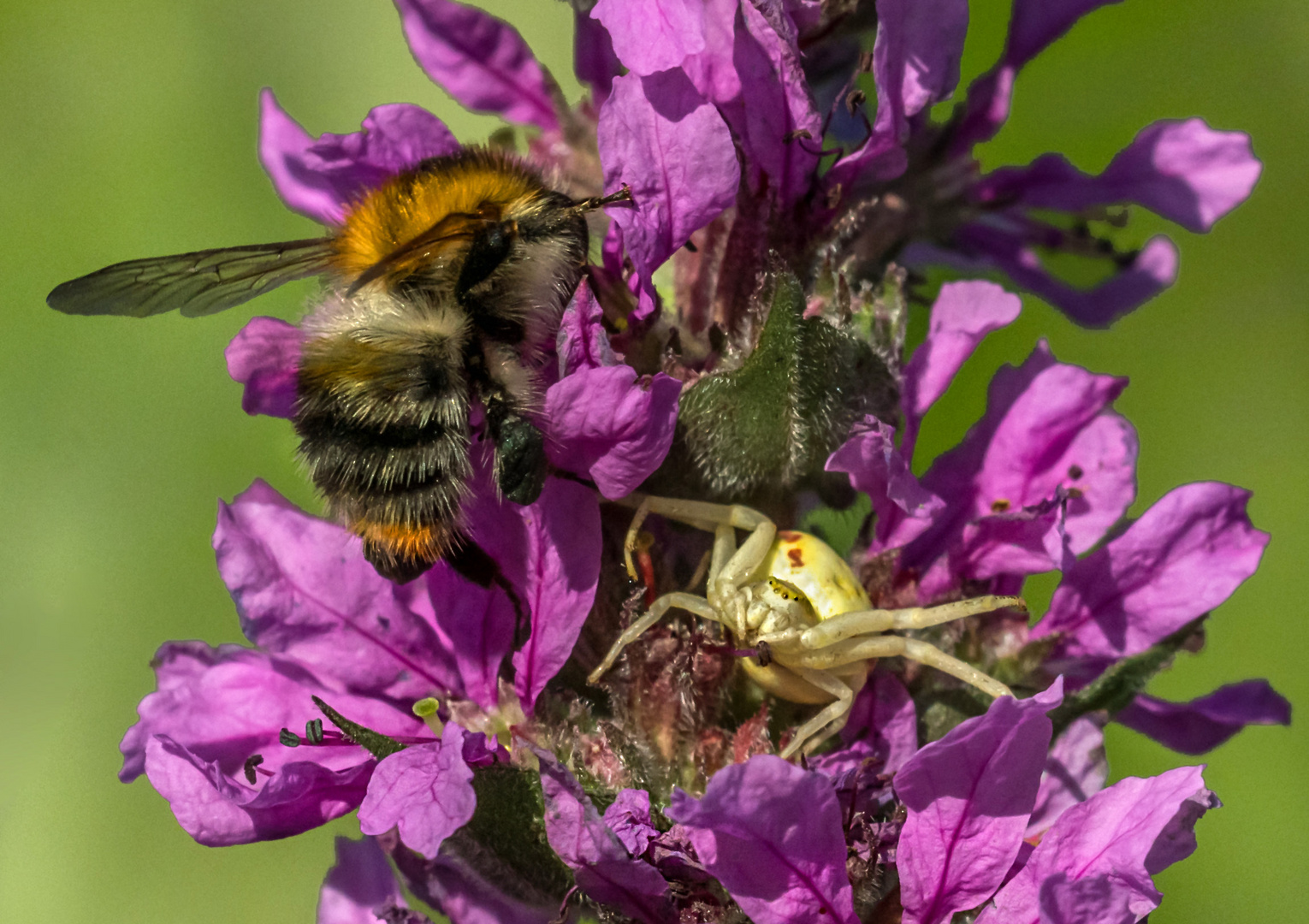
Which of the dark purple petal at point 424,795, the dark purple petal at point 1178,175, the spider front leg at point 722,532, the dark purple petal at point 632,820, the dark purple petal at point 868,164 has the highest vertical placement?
the dark purple petal at point 868,164

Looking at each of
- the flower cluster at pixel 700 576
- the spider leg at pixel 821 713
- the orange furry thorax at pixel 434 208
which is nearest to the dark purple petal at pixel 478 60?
the flower cluster at pixel 700 576

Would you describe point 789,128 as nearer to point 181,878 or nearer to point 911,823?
point 911,823

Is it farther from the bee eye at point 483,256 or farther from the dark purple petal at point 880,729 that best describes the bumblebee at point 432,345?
the dark purple petal at point 880,729

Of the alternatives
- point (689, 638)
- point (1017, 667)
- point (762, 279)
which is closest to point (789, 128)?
point (762, 279)

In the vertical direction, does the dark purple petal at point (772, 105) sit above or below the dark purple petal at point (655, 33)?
below

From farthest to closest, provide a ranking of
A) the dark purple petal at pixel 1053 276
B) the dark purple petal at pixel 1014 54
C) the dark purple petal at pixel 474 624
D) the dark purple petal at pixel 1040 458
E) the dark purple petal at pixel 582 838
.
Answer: the dark purple petal at pixel 1053 276
the dark purple petal at pixel 1014 54
the dark purple petal at pixel 1040 458
the dark purple petal at pixel 474 624
the dark purple petal at pixel 582 838

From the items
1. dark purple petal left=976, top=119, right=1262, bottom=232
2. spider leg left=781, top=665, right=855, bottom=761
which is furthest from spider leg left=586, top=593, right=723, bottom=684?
dark purple petal left=976, top=119, right=1262, bottom=232

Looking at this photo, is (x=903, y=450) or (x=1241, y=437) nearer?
(x=903, y=450)
